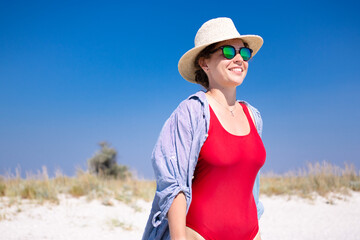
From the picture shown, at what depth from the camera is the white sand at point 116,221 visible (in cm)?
644

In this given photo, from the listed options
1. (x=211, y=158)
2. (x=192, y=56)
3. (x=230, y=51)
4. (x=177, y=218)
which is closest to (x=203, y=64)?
(x=192, y=56)

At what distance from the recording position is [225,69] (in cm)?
219

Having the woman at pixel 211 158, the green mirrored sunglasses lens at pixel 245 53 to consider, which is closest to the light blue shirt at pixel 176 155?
the woman at pixel 211 158

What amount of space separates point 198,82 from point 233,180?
849mm

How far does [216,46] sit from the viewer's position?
2248mm

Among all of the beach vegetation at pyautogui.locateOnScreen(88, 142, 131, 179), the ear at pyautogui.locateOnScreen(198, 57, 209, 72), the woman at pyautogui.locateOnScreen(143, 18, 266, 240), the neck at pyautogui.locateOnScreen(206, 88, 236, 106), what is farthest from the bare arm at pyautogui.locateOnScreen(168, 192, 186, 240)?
the beach vegetation at pyautogui.locateOnScreen(88, 142, 131, 179)

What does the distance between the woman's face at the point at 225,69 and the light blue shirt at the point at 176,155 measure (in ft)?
0.68

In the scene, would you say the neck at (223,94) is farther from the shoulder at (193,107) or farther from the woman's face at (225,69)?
the shoulder at (193,107)

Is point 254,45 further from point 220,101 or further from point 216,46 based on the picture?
point 220,101

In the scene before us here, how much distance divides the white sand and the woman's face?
16.4 ft

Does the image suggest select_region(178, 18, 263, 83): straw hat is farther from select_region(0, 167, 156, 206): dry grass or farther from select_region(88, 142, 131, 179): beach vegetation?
select_region(88, 142, 131, 179): beach vegetation

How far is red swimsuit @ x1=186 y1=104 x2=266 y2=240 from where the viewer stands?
1951 mm

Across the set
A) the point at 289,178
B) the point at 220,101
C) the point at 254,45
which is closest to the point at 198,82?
the point at 220,101

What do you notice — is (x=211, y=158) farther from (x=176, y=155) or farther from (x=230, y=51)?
(x=230, y=51)
